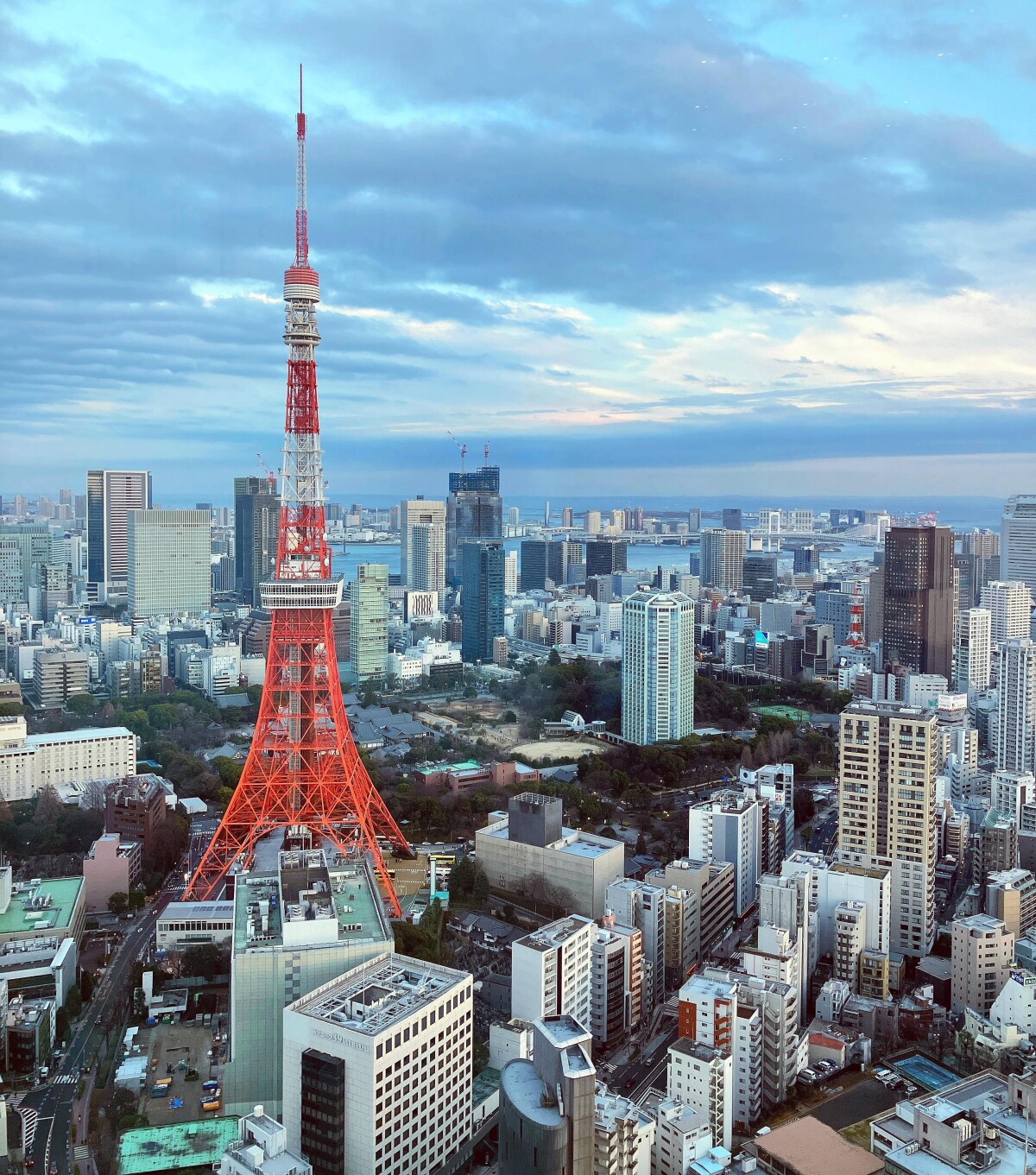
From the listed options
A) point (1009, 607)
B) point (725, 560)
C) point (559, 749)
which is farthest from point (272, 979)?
point (725, 560)

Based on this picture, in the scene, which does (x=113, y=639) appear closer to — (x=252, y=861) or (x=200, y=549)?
(x=200, y=549)

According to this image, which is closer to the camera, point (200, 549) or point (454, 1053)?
point (454, 1053)

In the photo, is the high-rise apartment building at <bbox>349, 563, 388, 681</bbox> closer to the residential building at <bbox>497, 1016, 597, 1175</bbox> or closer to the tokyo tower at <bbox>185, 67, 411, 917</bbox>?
the tokyo tower at <bbox>185, 67, 411, 917</bbox>

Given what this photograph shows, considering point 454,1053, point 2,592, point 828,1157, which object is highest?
point 2,592

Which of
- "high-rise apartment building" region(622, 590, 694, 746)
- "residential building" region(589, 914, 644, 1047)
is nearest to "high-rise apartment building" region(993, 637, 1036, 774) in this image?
"high-rise apartment building" region(622, 590, 694, 746)

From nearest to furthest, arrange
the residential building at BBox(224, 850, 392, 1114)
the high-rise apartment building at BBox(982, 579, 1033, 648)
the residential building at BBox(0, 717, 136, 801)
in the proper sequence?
the residential building at BBox(224, 850, 392, 1114) → the residential building at BBox(0, 717, 136, 801) → the high-rise apartment building at BBox(982, 579, 1033, 648)

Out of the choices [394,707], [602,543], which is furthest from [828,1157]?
[602,543]

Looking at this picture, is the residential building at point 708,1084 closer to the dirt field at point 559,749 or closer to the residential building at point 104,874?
the residential building at point 104,874
